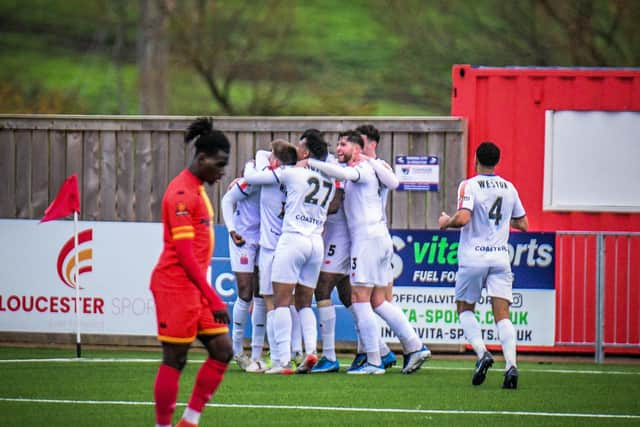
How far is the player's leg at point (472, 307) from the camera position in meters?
12.2

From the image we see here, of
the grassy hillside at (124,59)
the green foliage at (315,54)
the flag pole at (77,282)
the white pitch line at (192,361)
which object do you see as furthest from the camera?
the grassy hillside at (124,59)

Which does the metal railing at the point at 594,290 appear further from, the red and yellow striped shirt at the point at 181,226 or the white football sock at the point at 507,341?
the red and yellow striped shirt at the point at 181,226

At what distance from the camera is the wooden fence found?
16.0 m

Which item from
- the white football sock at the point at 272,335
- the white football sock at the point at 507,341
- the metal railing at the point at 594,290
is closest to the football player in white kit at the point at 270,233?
the white football sock at the point at 272,335

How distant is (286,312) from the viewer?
12.9 metres

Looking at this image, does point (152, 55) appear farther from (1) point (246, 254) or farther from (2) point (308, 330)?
(2) point (308, 330)

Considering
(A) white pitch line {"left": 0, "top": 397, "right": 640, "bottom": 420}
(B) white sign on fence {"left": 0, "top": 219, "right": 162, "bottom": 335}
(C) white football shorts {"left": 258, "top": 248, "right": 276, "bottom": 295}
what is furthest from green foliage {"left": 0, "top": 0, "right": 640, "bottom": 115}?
(A) white pitch line {"left": 0, "top": 397, "right": 640, "bottom": 420}

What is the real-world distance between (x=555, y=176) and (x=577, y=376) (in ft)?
10.8

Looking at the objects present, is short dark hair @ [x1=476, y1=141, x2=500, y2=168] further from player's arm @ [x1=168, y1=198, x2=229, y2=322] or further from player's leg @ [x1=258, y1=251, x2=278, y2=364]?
player's arm @ [x1=168, y1=198, x2=229, y2=322]

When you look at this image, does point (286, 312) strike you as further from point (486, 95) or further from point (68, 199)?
point (486, 95)

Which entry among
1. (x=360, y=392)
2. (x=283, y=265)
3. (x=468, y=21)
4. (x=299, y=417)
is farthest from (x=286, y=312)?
(x=468, y=21)

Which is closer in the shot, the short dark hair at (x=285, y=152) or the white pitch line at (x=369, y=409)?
the white pitch line at (x=369, y=409)

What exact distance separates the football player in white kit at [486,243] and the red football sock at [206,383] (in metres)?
3.71

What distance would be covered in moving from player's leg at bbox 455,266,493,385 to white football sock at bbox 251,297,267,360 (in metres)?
2.28
